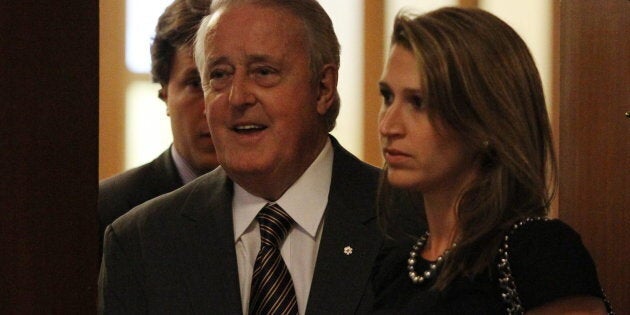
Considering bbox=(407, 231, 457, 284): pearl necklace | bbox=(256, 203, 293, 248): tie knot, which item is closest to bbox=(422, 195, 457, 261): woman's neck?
bbox=(407, 231, 457, 284): pearl necklace

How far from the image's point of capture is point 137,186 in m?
2.55

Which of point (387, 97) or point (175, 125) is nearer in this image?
point (387, 97)

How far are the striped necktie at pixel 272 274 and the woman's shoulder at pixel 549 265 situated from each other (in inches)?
23.3

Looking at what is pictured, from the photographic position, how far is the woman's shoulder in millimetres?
1192

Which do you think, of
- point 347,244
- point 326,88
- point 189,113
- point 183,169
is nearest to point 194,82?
point 189,113

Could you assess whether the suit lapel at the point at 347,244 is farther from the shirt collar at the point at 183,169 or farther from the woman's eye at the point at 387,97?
the shirt collar at the point at 183,169

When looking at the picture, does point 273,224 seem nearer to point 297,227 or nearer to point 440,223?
point 297,227

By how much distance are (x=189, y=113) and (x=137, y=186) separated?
0.97ft

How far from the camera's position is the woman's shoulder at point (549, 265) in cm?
119

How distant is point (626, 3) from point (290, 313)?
2.76 feet

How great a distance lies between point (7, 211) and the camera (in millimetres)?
667

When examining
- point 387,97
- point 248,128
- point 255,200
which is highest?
point 387,97

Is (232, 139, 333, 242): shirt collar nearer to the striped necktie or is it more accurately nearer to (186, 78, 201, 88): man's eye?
the striped necktie

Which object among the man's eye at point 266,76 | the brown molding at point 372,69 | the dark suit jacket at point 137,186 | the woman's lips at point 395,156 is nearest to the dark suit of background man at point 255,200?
the man's eye at point 266,76
